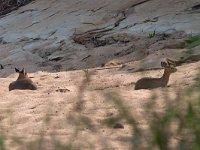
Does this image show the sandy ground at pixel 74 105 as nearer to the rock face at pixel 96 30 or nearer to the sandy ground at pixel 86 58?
Result: the sandy ground at pixel 86 58

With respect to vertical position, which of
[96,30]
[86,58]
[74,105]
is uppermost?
[74,105]

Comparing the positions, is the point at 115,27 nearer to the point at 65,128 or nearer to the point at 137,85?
the point at 137,85

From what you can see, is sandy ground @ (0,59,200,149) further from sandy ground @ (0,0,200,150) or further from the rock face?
the rock face

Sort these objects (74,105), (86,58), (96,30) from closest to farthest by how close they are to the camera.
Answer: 1. (74,105)
2. (86,58)
3. (96,30)

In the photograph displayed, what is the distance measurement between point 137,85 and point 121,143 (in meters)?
1.95

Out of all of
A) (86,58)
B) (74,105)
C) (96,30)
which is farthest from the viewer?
(96,30)

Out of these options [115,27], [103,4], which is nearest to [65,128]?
[115,27]

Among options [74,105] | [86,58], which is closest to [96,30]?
[86,58]

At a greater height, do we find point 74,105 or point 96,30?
point 74,105

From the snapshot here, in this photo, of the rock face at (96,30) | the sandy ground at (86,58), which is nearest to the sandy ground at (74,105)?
the sandy ground at (86,58)

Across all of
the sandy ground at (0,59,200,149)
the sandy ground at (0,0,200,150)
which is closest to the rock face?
the sandy ground at (0,0,200,150)

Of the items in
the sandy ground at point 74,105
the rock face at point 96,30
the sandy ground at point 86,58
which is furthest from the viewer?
the rock face at point 96,30

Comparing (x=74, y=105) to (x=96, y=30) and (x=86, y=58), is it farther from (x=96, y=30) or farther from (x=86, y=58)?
(x=96, y=30)

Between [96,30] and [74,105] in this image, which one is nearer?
[74,105]
